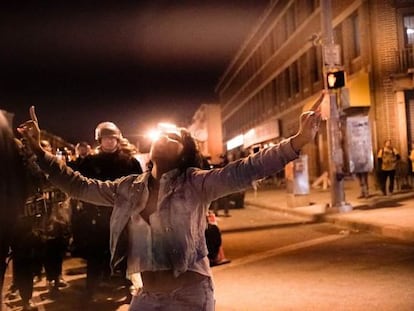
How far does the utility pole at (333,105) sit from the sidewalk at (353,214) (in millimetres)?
507

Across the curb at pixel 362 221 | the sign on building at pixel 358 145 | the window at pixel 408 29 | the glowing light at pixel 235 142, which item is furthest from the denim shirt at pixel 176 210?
the glowing light at pixel 235 142

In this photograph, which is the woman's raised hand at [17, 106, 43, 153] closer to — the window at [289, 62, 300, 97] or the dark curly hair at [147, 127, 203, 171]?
the dark curly hair at [147, 127, 203, 171]

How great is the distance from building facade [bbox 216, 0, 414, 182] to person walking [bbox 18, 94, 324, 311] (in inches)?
119

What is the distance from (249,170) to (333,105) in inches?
499

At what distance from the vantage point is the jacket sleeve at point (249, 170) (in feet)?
9.66

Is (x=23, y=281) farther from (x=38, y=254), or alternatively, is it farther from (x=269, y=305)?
(x=269, y=305)

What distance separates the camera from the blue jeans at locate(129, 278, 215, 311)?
10.0 feet

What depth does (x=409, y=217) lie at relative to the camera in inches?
525

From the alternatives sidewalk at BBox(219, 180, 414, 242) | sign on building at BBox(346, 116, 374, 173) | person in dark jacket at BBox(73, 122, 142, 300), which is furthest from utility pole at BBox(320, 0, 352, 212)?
person in dark jacket at BBox(73, 122, 142, 300)

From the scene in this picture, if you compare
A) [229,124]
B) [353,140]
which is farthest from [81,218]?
[229,124]

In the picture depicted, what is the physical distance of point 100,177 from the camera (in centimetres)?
648

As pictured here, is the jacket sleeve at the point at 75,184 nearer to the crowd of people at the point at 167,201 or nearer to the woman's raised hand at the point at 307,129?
the crowd of people at the point at 167,201

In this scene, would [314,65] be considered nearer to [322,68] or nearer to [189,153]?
[322,68]

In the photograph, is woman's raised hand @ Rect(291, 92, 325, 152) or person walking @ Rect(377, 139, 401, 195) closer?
woman's raised hand @ Rect(291, 92, 325, 152)
